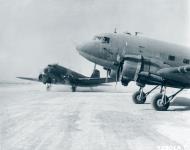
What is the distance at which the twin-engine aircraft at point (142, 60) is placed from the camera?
69.7 ft

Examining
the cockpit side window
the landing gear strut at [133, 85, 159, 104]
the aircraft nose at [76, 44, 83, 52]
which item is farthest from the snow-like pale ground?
the landing gear strut at [133, 85, 159, 104]

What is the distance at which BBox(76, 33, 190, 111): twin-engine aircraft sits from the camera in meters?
21.2

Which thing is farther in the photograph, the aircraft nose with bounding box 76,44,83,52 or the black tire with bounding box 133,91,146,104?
the black tire with bounding box 133,91,146,104

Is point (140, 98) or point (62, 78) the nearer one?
point (140, 98)

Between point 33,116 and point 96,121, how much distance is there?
12.6 ft

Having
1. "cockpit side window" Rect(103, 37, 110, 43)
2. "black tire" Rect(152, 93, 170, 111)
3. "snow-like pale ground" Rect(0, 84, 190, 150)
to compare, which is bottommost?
"snow-like pale ground" Rect(0, 84, 190, 150)

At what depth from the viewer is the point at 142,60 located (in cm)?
2150

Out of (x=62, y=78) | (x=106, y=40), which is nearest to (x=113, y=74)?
(x=106, y=40)

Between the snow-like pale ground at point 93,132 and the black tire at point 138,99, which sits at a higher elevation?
the black tire at point 138,99

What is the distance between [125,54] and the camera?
22.8 metres

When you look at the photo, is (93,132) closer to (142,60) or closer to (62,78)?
(142,60)

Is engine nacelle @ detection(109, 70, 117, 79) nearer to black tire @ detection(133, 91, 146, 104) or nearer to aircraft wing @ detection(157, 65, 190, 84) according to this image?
aircraft wing @ detection(157, 65, 190, 84)

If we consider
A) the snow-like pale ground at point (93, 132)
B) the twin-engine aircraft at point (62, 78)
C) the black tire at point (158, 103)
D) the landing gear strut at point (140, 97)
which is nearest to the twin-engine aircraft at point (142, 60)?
the black tire at point (158, 103)

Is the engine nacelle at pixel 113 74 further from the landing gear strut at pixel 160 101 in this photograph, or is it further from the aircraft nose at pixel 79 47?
the landing gear strut at pixel 160 101
